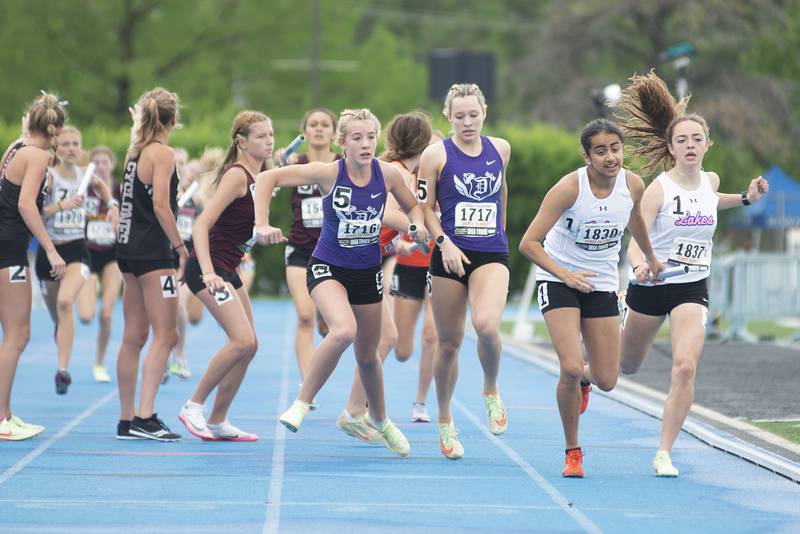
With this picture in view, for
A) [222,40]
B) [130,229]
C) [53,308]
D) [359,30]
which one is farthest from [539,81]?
[130,229]

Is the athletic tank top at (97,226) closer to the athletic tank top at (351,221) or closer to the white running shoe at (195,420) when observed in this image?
the white running shoe at (195,420)

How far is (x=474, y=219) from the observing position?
8383 mm

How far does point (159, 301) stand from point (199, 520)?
2694 mm

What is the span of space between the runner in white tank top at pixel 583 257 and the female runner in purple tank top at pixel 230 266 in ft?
6.52

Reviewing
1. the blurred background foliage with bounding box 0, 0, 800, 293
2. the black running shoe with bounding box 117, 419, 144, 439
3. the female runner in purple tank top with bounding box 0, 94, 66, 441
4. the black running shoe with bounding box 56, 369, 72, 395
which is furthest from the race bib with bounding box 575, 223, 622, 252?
the blurred background foliage with bounding box 0, 0, 800, 293

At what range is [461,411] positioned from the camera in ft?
36.8

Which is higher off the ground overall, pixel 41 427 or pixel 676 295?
pixel 676 295

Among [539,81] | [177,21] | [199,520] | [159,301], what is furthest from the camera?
[539,81]

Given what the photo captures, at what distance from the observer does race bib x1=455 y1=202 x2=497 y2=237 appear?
8.37 meters

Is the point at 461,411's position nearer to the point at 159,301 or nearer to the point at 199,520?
the point at 159,301

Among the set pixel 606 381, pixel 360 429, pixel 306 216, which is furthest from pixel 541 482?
pixel 306 216

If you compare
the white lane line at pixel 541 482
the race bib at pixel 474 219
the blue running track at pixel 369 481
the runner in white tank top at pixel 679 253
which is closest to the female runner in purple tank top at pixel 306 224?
the blue running track at pixel 369 481

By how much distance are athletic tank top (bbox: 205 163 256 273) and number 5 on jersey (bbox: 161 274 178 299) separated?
0.28 metres

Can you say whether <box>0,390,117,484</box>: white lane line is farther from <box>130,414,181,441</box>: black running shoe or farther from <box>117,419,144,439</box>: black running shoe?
<box>130,414,181,441</box>: black running shoe
